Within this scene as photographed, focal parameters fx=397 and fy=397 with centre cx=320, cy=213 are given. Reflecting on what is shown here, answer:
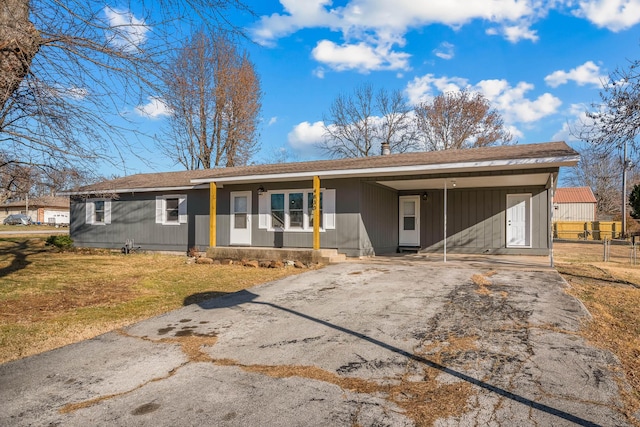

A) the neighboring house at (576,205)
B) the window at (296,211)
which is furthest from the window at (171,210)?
the neighboring house at (576,205)

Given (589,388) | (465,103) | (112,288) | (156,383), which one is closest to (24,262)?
(112,288)

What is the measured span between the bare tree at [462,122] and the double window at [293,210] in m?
18.6

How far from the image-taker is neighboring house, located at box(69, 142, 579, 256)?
36.2ft

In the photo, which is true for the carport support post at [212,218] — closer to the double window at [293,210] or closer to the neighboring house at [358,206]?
the neighboring house at [358,206]

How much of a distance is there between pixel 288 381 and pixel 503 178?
32.5 feet

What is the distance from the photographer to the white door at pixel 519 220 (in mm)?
12891

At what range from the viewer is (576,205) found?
130ft

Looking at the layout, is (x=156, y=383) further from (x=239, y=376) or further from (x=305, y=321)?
(x=305, y=321)

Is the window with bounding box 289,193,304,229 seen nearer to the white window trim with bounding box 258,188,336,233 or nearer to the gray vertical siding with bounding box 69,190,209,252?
the white window trim with bounding box 258,188,336,233

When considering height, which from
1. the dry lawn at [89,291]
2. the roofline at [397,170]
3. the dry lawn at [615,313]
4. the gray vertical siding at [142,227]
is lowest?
the dry lawn at [89,291]

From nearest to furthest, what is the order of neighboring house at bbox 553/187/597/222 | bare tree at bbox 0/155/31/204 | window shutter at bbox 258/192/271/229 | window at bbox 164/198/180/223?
bare tree at bbox 0/155/31/204 → window shutter at bbox 258/192/271/229 → window at bbox 164/198/180/223 → neighboring house at bbox 553/187/597/222

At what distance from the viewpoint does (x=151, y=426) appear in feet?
8.72

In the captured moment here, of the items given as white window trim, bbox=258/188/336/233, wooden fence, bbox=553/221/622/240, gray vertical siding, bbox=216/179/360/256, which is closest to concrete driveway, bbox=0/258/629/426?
gray vertical siding, bbox=216/179/360/256

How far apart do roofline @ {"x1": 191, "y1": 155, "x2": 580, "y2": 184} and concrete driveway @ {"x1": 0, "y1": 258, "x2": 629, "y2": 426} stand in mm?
3983
